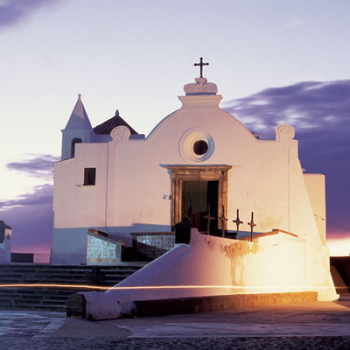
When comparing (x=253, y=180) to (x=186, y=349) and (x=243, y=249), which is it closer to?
(x=243, y=249)

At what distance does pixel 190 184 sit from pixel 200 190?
1.53 feet

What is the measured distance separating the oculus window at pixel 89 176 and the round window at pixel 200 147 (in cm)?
423

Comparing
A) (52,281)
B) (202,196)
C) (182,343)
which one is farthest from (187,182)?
(182,343)

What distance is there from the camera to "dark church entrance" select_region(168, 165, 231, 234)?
950 inches

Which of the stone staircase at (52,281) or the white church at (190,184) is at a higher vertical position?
the white church at (190,184)

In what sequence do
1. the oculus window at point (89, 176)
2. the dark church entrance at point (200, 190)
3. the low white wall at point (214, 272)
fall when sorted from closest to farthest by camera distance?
1. the low white wall at point (214, 272)
2. the dark church entrance at point (200, 190)
3. the oculus window at point (89, 176)

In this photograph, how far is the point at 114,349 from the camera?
24.4ft

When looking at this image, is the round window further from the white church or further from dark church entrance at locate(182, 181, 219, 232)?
dark church entrance at locate(182, 181, 219, 232)

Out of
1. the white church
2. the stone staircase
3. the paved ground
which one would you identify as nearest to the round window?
the white church

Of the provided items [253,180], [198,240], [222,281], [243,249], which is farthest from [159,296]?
[253,180]

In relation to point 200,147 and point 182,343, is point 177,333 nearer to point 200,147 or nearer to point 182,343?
point 182,343

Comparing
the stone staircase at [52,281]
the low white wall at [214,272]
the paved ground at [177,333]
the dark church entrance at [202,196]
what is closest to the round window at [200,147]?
the dark church entrance at [202,196]

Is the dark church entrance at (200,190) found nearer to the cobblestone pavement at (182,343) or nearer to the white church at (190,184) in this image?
the white church at (190,184)

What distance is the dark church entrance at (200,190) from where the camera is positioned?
79.2 feet
